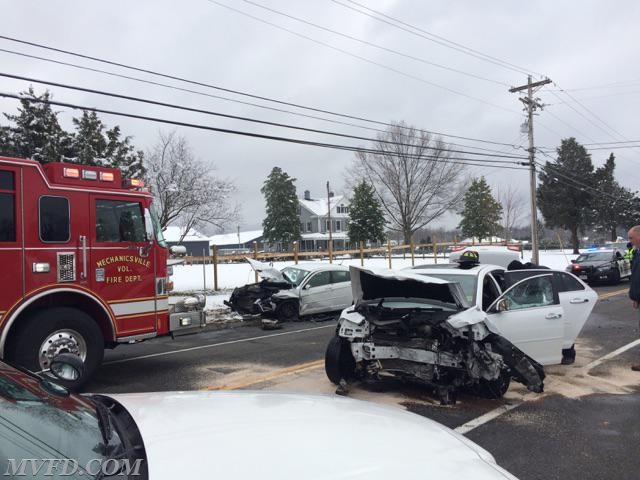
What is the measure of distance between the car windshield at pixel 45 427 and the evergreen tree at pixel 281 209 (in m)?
54.0

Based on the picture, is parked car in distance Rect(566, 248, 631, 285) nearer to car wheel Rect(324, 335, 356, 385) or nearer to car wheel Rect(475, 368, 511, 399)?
car wheel Rect(475, 368, 511, 399)

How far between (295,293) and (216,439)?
11.2 m

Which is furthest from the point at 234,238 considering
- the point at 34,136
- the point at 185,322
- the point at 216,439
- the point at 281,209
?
the point at 216,439

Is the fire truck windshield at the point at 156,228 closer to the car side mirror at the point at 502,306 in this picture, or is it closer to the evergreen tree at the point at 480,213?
the car side mirror at the point at 502,306

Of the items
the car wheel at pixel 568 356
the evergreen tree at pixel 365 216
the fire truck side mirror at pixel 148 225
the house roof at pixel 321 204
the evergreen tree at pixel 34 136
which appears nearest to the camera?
the fire truck side mirror at pixel 148 225

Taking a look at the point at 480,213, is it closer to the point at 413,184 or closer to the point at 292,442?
the point at 413,184

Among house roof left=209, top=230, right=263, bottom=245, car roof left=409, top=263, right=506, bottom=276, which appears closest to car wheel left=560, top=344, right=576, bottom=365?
car roof left=409, top=263, right=506, bottom=276

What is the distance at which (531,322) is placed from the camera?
642 cm

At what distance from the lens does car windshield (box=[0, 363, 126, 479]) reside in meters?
1.56

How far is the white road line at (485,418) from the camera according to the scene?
4793 millimetres

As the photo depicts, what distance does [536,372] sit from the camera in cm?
534

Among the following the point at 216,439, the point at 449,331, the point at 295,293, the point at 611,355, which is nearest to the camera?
the point at 216,439

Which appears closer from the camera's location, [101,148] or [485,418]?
[485,418]

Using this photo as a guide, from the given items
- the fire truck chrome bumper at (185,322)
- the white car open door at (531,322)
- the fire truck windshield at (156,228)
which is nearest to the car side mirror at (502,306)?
the white car open door at (531,322)
